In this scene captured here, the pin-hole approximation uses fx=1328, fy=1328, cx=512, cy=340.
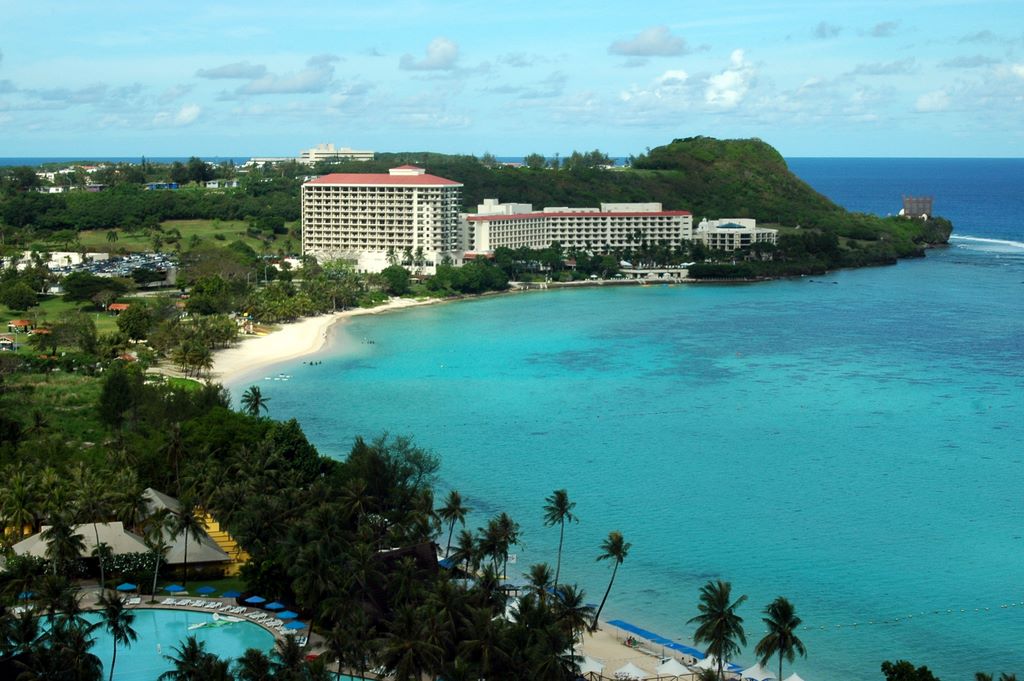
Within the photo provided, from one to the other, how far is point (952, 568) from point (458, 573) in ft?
45.2

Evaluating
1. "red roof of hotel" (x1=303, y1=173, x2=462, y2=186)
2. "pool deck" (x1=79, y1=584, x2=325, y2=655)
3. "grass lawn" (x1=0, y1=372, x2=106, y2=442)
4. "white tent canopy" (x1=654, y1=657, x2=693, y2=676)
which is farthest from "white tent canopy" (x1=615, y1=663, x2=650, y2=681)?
"red roof of hotel" (x1=303, y1=173, x2=462, y2=186)

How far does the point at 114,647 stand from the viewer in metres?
26.3

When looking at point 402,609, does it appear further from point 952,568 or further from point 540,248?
point 540,248

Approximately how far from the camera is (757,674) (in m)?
27.8

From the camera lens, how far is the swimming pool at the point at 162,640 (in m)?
27.7

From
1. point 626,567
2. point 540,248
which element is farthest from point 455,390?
point 540,248

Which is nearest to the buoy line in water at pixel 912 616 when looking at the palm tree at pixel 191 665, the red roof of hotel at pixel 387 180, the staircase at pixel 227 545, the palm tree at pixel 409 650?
the palm tree at pixel 409 650

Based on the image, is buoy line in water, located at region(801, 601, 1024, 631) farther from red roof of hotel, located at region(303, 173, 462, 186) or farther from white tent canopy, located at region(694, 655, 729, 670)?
red roof of hotel, located at region(303, 173, 462, 186)

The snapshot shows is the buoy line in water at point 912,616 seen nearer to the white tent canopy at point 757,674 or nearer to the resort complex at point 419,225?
the white tent canopy at point 757,674

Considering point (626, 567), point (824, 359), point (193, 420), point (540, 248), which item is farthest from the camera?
point (540, 248)

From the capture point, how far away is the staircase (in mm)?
33094

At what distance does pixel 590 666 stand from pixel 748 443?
2310 centimetres

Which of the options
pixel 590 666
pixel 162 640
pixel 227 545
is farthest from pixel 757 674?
pixel 227 545

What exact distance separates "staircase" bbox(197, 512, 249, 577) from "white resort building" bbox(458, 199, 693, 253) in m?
79.8
